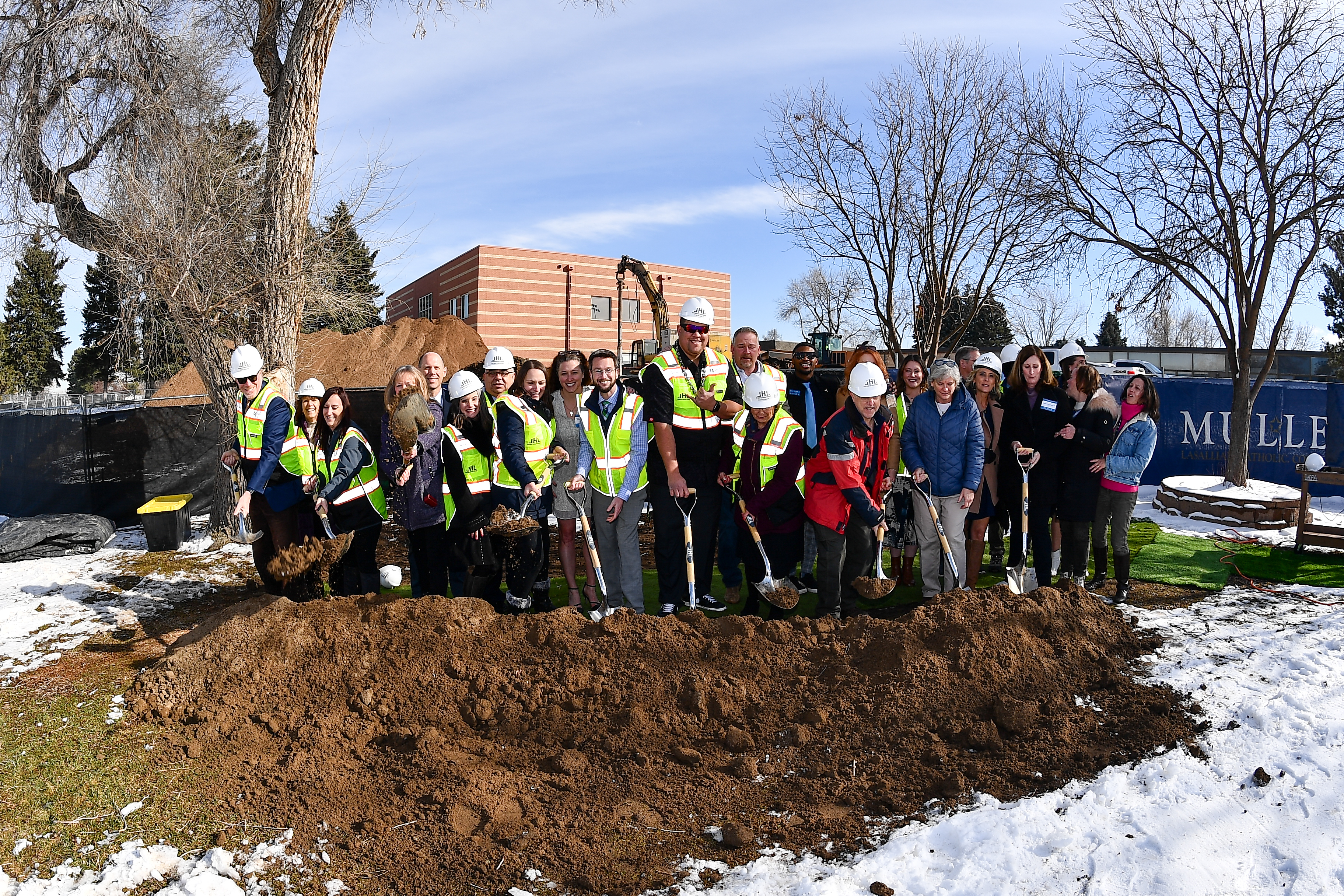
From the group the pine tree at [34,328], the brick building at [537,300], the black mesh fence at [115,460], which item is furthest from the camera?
the brick building at [537,300]

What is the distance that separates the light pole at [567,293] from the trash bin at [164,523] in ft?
100

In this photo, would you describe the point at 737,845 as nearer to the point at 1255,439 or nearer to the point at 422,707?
the point at 422,707

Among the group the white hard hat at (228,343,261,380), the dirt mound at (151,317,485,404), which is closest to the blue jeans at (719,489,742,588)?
the white hard hat at (228,343,261,380)

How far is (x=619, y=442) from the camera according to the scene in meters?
5.18

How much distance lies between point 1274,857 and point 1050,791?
0.75 meters

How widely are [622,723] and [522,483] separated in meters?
1.85

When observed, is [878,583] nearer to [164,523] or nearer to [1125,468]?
[1125,468]

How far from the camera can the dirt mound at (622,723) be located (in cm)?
312

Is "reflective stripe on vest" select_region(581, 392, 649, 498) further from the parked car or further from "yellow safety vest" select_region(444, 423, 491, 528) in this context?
the parked car

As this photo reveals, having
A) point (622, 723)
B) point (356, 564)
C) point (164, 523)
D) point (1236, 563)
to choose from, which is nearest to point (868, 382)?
point (622, 723)

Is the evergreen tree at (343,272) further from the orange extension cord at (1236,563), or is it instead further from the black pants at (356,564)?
the orange extension cord at (1236,563)

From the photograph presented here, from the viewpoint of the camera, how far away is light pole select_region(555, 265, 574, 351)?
39.9 meters

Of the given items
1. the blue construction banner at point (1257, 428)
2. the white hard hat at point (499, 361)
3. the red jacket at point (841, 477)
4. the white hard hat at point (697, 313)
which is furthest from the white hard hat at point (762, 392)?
the blue construction banner at point (1257, 428)

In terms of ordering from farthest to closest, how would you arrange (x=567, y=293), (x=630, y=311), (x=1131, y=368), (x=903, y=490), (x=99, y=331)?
(x=630, y=311) < (x=567, y=293) < (x=99, y=331) < (x=1131, y=368) < (x=903, y=490)
